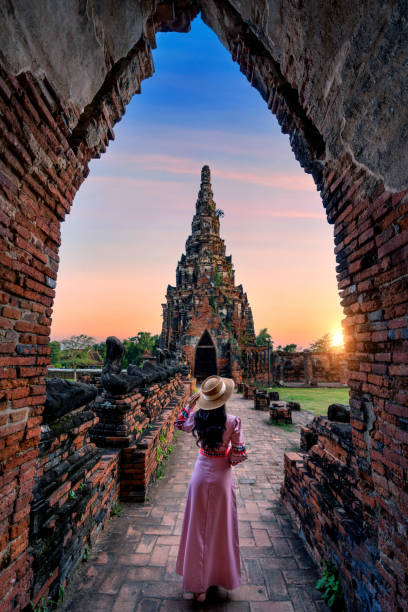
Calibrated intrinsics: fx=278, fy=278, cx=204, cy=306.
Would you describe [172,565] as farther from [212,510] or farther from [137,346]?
[137,346]

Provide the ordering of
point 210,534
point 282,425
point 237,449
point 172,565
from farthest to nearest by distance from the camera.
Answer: point 282,425, point 172,565, point 237,449, point 210,534

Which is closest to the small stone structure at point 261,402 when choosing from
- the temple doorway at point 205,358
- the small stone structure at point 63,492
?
the temple doorway at point 205,358

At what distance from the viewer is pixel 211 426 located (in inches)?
98.3

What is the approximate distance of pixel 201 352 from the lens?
20.5 meters

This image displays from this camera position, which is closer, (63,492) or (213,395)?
(63,492)

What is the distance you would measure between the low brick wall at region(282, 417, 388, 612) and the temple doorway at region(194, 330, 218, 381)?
1617cm

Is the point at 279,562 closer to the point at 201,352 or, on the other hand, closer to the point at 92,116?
the point at 92,116

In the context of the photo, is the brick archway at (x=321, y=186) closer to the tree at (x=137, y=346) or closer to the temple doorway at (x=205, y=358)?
the temple doorway at (x=205, y=358)

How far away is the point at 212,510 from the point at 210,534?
0.64 feet

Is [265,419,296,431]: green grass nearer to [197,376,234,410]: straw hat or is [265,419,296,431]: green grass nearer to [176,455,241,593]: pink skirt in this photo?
[176,455,241,593]: pink skirt

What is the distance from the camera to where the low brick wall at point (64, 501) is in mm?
2049

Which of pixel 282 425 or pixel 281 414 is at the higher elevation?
pixel 281 414

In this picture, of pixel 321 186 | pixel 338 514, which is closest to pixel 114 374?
pixel 338 514

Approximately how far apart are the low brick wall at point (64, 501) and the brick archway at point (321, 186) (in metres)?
0.18
